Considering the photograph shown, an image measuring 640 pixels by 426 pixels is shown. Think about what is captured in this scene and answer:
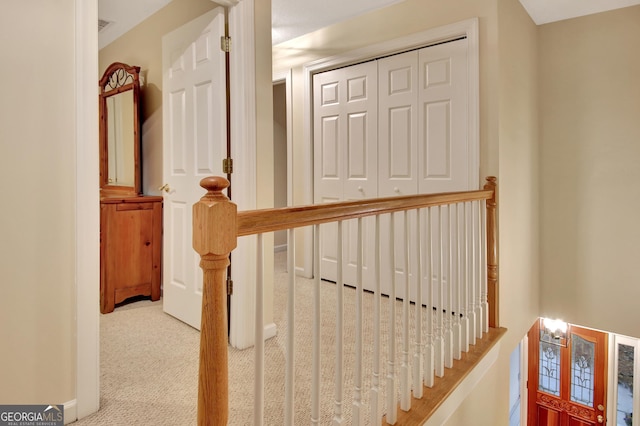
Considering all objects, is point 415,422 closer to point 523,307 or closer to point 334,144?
point 523,307

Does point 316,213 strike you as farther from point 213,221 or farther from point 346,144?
point 346,144

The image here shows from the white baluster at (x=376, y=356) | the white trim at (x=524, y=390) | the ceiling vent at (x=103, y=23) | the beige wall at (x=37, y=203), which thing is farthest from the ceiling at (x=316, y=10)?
the white trim at (x=524, y=390)

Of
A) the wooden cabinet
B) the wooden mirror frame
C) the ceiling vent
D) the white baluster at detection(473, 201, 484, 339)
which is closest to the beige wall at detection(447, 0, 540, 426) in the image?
the white baluster at detection(473, 201, 484, 339)

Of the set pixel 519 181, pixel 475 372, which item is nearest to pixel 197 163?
pixel 475 372

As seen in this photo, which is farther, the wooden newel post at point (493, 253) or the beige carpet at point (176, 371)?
the wooden newel post at point (493, 253)

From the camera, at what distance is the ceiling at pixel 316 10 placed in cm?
296

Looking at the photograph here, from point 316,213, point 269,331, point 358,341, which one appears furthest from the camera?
point 269,331

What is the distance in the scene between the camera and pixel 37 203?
136 centimetres

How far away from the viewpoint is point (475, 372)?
2.21m

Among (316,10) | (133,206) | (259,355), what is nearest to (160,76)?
(133,206)

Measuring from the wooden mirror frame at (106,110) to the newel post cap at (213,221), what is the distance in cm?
266

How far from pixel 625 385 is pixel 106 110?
5.83m

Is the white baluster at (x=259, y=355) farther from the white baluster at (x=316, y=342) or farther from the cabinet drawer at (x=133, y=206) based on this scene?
the cabinet drawer at (x=133, y=206)

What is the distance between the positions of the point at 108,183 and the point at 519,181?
11.8 feet
